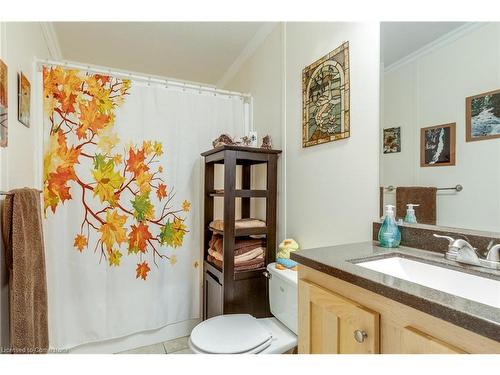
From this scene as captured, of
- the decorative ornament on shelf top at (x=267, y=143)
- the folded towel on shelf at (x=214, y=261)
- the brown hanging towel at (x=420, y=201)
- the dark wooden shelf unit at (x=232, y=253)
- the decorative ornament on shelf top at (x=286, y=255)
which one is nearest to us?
the brown hanging towel at (x=420, y=201)

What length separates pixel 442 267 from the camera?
0.89 m

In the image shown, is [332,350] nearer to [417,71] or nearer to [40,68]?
[417,71]

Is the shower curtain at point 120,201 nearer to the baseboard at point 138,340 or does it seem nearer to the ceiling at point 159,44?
the baseboard at point 138,340

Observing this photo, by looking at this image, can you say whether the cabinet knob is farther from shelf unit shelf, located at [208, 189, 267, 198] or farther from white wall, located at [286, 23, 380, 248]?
shelf unit shelf, located at [208, 189, 267, 198]

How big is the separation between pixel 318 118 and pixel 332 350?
1126 mm

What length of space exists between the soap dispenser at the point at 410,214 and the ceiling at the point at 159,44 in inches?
63.8

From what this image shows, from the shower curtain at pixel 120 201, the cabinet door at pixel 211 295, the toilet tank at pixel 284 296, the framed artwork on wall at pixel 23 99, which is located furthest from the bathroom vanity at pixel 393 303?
the framed artwork on wall at pixel 23 99

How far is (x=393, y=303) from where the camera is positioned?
0.69 m

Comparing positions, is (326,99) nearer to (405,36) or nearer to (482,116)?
(405,36)

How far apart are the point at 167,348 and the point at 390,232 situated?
1.75m

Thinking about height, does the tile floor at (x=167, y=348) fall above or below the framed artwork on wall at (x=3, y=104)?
below

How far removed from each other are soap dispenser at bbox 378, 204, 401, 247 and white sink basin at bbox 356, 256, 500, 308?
10 cm

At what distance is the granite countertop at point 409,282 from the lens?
530 mm
